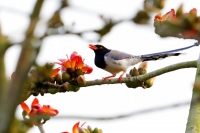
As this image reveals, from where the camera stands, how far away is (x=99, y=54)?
5.59m

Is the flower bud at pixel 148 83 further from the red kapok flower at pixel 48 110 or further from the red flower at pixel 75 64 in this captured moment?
the red kapok flower at pixel 48 110

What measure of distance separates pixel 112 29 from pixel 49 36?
0.29 metres

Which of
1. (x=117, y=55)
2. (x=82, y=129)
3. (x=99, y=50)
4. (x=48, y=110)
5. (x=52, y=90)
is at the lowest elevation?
(x=82, y=129)

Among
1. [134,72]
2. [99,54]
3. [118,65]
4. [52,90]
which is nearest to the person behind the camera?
[52,90]

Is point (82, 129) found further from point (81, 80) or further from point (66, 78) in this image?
point (66, 78)

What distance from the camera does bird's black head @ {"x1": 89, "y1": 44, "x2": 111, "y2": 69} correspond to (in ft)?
17.2

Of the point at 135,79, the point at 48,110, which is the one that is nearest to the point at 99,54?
the point at 135,79

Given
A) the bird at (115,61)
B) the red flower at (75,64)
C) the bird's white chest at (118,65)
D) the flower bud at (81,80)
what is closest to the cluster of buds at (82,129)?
the flower bud at (81,80)

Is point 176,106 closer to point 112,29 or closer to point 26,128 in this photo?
point 112,29

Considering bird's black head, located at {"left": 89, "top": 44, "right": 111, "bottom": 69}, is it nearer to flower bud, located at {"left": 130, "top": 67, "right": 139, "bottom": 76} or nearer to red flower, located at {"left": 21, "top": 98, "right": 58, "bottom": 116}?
flower bud, located at {"left": 130, "top": 67, "right": 139, "bottom": 76}

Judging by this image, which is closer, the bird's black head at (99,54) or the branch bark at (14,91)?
the branch bark at (14,91)

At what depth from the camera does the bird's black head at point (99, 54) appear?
5254mm

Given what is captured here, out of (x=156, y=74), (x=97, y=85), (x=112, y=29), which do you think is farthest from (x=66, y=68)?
(x=112, y=29)

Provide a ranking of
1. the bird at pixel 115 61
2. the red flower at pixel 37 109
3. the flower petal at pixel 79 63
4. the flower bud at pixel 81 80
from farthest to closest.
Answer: the bird at pixel 115 61, the flower petal at pixel 79 63, the flower bud at pixel 81 80, the red flower at pixel 37 109
